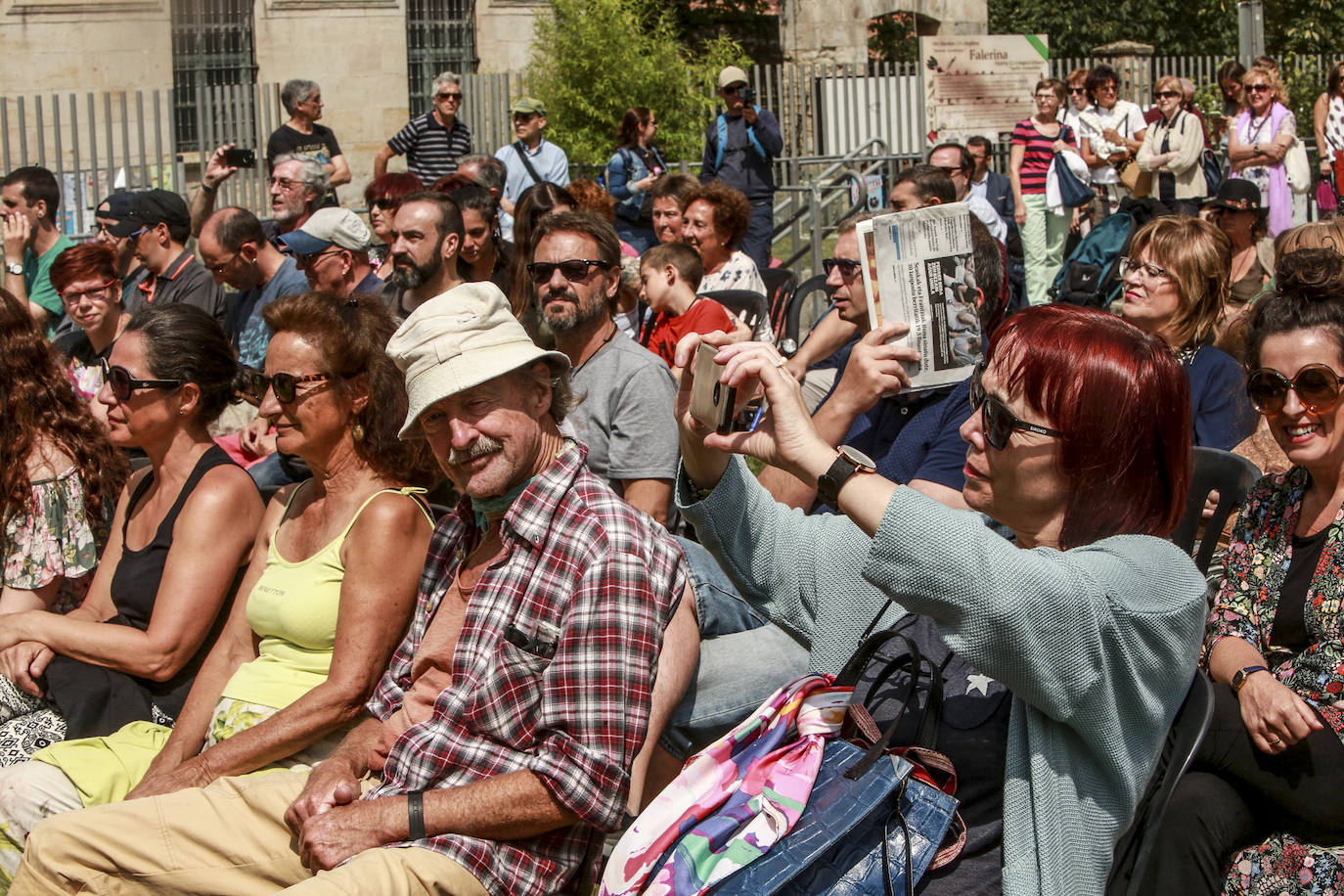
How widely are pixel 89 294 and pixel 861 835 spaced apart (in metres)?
5.37

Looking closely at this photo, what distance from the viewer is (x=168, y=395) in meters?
4.09

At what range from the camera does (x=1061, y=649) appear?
2057 millimetres

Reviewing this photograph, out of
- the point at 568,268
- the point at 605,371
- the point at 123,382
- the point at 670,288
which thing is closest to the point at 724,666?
the point at 605,371

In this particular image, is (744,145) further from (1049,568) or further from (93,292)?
(1049,568)

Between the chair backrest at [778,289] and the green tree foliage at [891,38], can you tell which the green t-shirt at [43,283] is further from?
the green tree foliage at [891,38]

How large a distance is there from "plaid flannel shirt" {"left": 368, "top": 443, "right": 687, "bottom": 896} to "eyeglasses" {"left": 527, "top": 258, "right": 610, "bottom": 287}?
7.56 feet

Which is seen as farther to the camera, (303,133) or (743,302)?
(303,133)

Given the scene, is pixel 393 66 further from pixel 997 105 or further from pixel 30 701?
pixel 30 701

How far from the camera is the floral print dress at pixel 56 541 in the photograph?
14.3 feet

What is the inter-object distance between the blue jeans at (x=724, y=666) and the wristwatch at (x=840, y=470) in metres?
0.85

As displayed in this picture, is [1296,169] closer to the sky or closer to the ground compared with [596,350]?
closer to the sky

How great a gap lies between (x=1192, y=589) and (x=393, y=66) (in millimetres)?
19095

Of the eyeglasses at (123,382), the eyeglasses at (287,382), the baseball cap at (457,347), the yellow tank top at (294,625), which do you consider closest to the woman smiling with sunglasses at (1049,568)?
the baseball cap at (457,347)

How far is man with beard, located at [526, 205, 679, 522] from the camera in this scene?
455 cm
